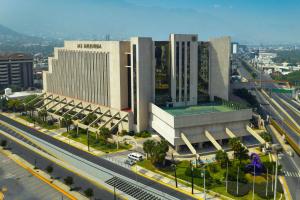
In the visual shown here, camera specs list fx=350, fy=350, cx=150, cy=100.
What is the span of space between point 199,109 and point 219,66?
1937cm

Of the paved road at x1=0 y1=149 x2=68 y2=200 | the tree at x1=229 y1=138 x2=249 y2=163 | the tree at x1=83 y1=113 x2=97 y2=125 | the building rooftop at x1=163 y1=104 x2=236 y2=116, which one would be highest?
the building rooftop at x1=163 y1=104 x2=236 y2=116

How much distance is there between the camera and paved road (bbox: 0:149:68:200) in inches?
2352

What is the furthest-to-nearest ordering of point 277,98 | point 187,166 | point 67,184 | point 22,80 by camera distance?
point 22,80, point 277,98, point 187,166, point 67,184

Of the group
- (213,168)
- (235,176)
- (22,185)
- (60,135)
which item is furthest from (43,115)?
(235,176)

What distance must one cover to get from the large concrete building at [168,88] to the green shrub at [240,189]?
60.4 ft

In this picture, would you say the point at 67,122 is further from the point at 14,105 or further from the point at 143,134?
the point at 14,105

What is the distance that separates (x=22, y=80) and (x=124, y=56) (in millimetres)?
111439

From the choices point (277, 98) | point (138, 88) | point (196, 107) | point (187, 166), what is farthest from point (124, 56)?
point (277, 98)

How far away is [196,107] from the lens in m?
96.1

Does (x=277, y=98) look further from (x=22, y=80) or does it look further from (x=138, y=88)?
(x=22, y=80)

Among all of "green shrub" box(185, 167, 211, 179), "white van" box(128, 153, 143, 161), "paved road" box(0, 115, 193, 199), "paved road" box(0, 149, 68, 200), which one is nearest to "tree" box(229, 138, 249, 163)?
"green shrub" box(185, 167, 211, 179)

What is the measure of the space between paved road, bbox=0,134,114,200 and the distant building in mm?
99941

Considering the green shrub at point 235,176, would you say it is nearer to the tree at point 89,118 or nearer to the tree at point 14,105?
the tree at point 89,118

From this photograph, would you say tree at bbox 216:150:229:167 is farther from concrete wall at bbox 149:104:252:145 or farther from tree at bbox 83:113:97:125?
tree at bbox 83:113:97:125
